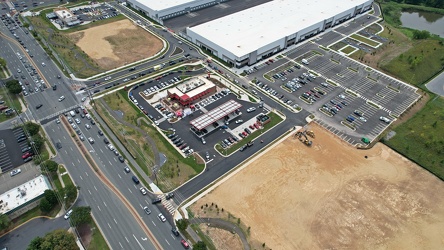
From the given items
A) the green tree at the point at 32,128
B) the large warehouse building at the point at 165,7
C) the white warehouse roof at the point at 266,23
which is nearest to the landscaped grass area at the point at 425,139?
the white warehouse roof at the point at 266,23

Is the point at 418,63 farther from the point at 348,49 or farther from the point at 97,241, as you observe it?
the point at 97,241

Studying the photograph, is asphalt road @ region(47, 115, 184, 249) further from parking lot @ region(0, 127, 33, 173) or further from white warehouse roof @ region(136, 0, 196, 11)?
white warehouse roof @ region(136, 0, 196, 11)

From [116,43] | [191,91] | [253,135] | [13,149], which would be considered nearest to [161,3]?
[116,43]

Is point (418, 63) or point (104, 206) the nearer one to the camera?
point (104, 206)

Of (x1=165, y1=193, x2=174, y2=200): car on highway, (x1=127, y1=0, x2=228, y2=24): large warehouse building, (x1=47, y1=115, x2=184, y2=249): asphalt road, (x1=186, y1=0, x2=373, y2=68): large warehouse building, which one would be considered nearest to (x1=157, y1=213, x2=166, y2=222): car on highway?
(x1=47, y1=115, x2=184, y2=249): asphalt road

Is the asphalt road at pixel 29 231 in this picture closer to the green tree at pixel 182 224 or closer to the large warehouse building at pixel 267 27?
the green tree at pixel 182 224

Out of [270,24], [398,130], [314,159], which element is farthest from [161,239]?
[270,24]

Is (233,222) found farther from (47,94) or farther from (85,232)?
(47,94)
